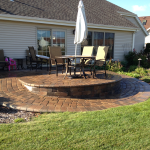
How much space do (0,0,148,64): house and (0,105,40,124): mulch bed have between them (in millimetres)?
5213

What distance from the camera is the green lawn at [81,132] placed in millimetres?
2223

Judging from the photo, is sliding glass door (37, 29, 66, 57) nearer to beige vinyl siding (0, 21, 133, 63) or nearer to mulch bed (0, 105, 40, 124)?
beige vinyl siding (0, 21, 133, 63)

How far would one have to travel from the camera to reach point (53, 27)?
9.10 m

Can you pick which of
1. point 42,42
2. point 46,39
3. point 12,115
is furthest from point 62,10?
point 12,115

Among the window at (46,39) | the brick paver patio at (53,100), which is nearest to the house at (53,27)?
the window at (46,39)

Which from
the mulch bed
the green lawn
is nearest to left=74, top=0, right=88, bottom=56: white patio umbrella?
the green lawn

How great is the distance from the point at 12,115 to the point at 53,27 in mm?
6727

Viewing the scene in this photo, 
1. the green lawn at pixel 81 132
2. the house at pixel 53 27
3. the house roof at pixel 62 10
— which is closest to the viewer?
the green lawn at pixel 81 132

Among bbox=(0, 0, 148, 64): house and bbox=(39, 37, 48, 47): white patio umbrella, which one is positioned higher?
bbox=(0, 0, 148, 64): house

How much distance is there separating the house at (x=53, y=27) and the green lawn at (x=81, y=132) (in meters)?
6.04

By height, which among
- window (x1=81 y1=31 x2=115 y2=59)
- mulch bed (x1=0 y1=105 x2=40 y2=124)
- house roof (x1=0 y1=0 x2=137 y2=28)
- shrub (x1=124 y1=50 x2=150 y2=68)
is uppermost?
house roof (x1=0 y1=0 x2=137 y2=28)

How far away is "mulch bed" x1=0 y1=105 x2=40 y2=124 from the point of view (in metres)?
3.11

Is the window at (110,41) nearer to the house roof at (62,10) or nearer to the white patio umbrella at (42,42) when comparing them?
the house roof at (62,10)

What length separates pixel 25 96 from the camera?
14.0ft
